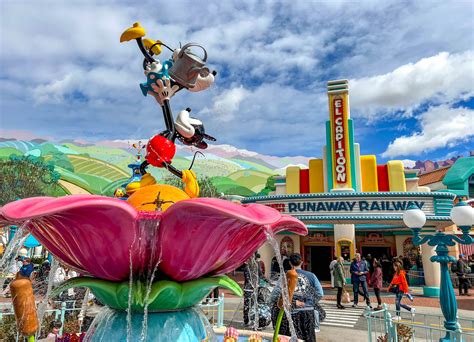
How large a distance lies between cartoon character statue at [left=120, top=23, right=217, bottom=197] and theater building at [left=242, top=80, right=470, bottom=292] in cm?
1177

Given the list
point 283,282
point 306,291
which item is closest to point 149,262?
point 283,282

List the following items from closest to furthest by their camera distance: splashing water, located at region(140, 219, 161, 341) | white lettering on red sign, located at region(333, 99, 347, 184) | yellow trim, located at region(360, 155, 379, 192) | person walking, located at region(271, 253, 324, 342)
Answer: splashing water, located at region(140, 219, 161, 341)
person walking, located at region(271, 253, 324, 342)
white lettering on red sign, located at region(333, 99, 347, 184)
yellow trim, located at region(360, 155, 379, 192)

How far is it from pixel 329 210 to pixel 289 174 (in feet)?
12.9

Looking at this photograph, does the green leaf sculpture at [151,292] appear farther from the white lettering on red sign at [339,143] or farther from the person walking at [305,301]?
the white lettering on red sign at [339,143]

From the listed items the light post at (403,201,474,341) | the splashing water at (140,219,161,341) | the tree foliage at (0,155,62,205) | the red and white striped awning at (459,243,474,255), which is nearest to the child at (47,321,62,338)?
the splashing water at (140,219,161,341)

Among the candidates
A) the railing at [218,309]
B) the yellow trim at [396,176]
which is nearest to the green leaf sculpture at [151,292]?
the railing at [218,309]

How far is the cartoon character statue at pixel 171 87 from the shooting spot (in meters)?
4.15

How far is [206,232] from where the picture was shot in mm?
2686

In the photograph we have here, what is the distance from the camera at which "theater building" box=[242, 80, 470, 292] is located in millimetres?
15023

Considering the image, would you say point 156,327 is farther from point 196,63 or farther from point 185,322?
point 196,63

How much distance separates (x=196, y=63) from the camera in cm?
434

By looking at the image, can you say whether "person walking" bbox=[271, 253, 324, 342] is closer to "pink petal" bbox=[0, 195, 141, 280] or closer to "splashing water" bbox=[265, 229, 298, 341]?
"splashing water" bbox=[265, 229, 298, 341]

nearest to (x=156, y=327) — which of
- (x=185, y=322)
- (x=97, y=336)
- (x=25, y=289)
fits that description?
(x=185, y=322)

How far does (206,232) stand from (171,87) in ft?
7.76
